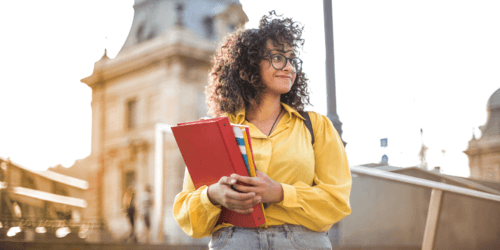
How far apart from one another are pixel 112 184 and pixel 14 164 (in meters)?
7.71

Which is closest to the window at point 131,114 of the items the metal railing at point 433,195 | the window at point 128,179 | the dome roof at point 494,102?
the window at point 128,179

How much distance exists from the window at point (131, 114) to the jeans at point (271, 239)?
44.0 ft

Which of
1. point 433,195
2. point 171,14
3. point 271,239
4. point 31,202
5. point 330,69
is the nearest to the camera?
point 271,239

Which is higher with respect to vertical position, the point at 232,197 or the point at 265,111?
the point at 265,111

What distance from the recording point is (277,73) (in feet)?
5.25

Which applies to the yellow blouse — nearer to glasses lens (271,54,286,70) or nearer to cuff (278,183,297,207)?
cuff (278,183,297,207)

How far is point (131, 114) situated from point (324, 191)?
14098 millimetres

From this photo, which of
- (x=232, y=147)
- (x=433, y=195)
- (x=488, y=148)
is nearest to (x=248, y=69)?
(x=232, y=147)

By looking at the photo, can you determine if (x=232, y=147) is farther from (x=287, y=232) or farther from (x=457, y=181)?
(x=457, y=181)

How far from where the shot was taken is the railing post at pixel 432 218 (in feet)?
8.70

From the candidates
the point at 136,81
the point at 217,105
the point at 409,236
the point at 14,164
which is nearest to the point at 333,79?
the point at 409,236

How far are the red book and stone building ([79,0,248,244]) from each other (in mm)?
10985

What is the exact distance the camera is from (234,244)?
1.39 m

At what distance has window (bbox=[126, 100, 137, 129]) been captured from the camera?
14456 millimetres
